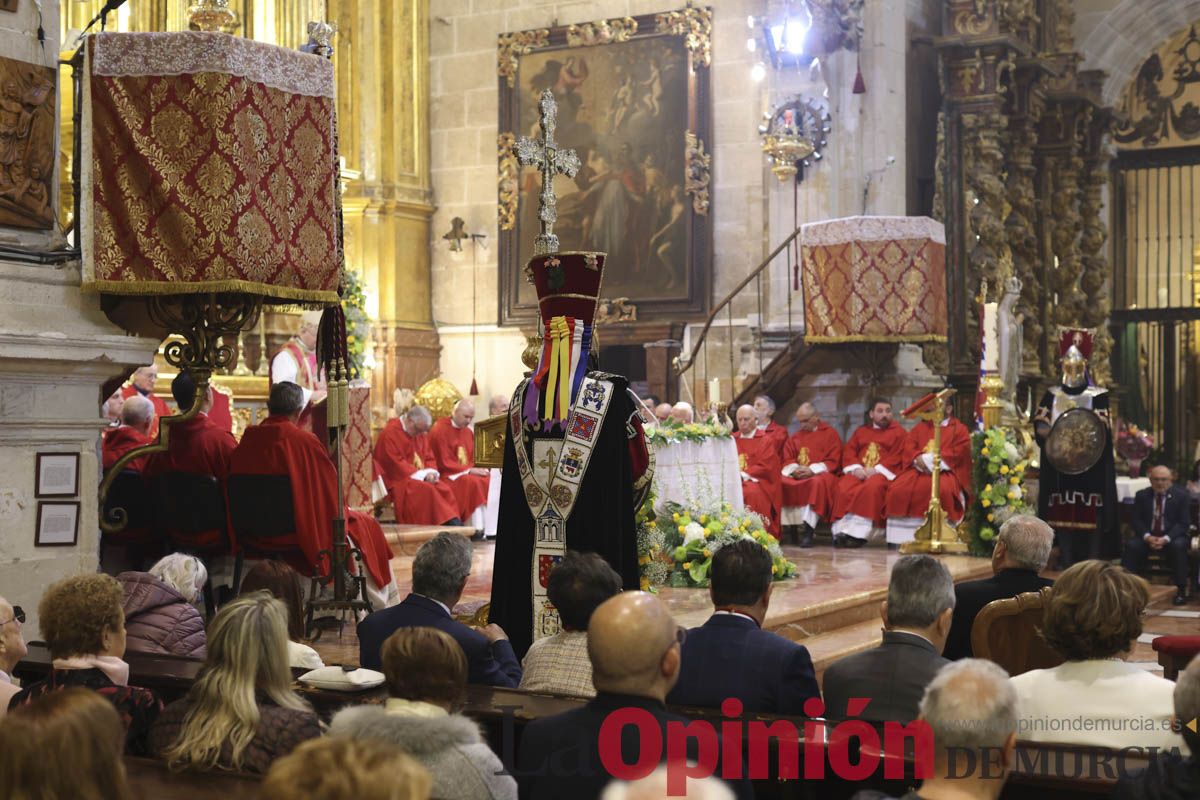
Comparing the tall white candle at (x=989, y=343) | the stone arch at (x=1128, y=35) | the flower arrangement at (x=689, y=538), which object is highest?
the stone arch at (x=1128, y=35)

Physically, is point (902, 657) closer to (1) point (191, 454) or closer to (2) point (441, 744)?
(2) point (441, 744)

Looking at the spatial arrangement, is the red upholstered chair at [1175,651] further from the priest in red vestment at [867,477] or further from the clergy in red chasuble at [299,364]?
the priest in red vestment at [867,477]

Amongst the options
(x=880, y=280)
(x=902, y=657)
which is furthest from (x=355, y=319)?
(x=902, y=657)

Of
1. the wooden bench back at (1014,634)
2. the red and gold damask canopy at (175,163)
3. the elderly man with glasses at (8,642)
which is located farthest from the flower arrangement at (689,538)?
the elderly man with glasses at (8,642)

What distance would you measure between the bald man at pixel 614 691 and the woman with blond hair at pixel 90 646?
4.07ft

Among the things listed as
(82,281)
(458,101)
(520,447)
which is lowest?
(520,447)

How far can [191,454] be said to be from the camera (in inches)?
305

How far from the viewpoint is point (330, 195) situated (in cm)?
717

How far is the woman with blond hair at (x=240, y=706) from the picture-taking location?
348 centimetres

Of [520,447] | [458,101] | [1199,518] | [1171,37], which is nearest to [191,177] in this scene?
[520,447]

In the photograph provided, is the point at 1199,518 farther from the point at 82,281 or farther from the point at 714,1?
the point at 82,281

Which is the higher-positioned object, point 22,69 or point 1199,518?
point 22,69

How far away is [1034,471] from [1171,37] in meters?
8.26

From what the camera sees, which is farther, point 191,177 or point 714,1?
point 714,1
